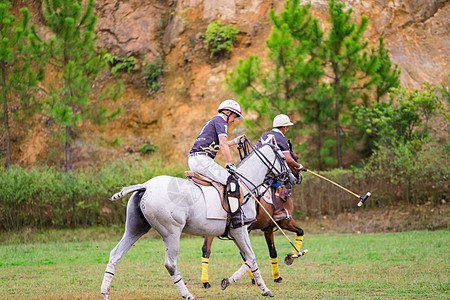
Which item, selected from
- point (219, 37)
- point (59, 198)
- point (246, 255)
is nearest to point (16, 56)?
point (59, 198)

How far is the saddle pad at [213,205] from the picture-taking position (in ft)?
27.3

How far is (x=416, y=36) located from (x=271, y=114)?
12119 millimetres

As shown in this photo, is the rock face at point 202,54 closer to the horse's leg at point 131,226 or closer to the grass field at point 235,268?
the grass field at point 235,268

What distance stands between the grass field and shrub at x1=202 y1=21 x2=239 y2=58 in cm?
1320

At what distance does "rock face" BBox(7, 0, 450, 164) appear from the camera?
92.4ft

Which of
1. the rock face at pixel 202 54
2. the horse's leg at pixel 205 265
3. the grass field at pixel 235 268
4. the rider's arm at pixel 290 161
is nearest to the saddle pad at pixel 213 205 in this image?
the grass field at pixel 235 268

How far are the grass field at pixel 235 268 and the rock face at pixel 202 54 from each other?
10.5 metres

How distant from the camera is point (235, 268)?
12344mm

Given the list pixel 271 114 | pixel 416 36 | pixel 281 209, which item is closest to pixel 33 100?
pixel 271 114

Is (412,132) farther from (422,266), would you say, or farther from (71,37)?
(71,37)

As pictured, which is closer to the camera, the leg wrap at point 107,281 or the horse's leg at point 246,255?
the leg wrap at point 107,281

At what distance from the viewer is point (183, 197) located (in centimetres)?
819

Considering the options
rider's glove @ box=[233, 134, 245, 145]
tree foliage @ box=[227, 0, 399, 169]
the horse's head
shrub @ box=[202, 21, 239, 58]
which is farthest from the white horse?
shrub @ box=[202, 21, 239, 58]

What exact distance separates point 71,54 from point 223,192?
15.7 metres
